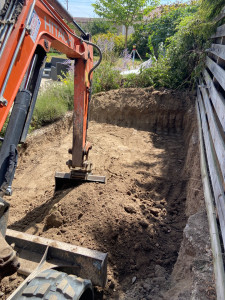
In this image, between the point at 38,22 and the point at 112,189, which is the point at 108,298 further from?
the point at 38,22

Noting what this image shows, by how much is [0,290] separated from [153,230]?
1.65 m

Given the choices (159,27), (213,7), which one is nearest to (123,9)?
(159,27)

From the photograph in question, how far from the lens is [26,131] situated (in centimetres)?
174

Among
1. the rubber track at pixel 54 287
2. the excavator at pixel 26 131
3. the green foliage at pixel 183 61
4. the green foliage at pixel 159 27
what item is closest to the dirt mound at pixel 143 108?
the green foliage at pixel 183 61

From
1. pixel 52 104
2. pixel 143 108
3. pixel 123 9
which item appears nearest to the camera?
pixel 52 104

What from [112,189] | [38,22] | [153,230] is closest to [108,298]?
[153,230]

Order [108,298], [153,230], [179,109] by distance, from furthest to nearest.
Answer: [179,109]
[153,230]
[108,298]

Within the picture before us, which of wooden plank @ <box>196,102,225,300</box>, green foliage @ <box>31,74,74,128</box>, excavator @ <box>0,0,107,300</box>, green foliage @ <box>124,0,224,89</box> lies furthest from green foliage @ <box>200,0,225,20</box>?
green foliage @ <box>31,74,74,128</box>

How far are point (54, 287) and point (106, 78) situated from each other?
6623 millimetres

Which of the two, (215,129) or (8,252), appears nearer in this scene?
(8,252)

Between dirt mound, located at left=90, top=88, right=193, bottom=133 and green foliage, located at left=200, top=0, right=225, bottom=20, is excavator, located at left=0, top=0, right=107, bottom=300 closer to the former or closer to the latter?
green foliage, located at left=200, top=0, right=225, bottom=20

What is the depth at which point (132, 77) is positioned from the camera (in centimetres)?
738

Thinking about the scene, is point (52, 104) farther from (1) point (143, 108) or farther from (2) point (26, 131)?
(2) point (26, 131)

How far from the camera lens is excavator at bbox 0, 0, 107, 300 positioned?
1.45m
